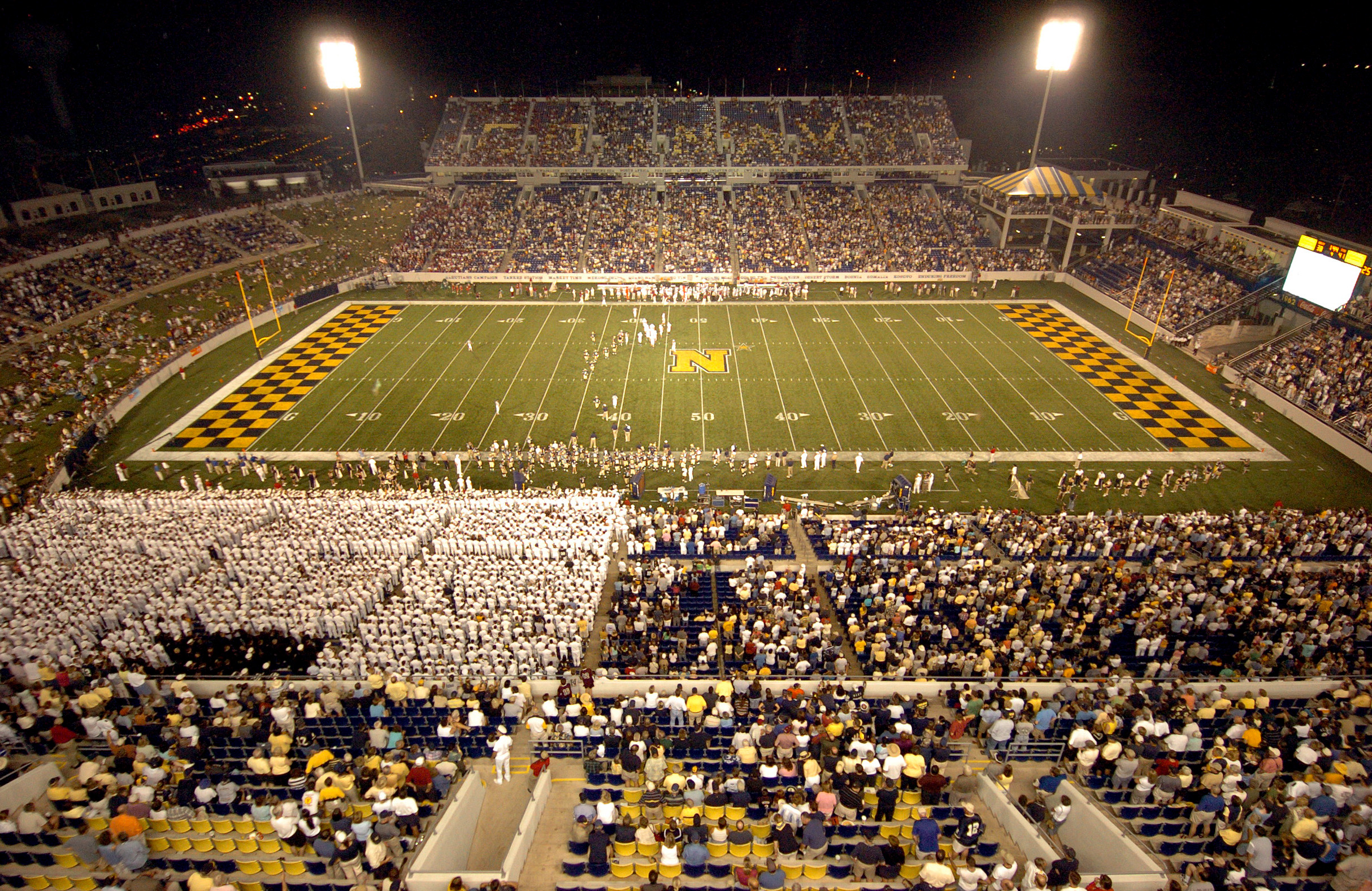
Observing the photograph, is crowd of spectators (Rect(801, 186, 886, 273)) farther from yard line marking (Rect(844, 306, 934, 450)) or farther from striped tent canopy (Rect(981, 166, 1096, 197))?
striped tent canopy (Rect(981, 166, 1096, 197))

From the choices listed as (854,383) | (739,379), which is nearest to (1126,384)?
(854,383)

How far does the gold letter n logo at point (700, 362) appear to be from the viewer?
3516 cm

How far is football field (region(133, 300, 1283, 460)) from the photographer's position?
94.8 feet

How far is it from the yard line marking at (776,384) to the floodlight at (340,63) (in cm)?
3875

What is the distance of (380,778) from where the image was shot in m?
9.90

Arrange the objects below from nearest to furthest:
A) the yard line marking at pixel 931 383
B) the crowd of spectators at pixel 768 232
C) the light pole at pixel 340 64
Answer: the yard line marking at pixel 931 383
the crowd of spectators at pixel 768 232
the light pole at pixel 340 64

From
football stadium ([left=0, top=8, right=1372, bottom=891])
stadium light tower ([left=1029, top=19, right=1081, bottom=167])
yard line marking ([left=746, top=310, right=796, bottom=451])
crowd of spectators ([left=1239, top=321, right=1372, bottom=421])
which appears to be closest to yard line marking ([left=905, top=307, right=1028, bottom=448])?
football stadium ([left=0, top=8, right=1372, bottom=891])

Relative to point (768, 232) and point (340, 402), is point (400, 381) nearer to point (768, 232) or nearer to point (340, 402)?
point (340, 402)

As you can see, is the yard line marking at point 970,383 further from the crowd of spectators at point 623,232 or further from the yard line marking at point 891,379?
the crowd of spectators at point 623,232

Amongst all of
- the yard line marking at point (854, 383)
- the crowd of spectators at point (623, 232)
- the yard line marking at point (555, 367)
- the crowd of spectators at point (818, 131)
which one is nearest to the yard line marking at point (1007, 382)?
the yard line marking at point (854, 383)


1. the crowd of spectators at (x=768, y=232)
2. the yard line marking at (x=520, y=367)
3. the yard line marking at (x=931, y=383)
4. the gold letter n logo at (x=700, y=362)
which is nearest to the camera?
the yard line marking at (x=931, y=383)

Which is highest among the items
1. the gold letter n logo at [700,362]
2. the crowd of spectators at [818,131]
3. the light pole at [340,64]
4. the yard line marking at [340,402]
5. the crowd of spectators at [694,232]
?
the light pole at [340,64]

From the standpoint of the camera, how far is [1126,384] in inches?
1330

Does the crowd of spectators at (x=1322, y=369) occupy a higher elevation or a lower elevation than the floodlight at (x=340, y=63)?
lower
